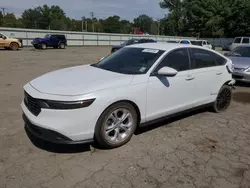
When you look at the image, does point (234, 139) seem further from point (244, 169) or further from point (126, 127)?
point (126, 127)

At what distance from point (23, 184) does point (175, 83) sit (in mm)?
2762

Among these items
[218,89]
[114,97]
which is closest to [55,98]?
[114,97]

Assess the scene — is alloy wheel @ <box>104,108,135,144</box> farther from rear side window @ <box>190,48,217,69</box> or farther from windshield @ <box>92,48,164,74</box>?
rear side window @ <box>190,48,217,69</box>

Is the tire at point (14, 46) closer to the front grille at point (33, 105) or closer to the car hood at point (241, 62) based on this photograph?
the car hood at point (241, 62)

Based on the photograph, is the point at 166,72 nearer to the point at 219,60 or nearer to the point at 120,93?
the point at 120,93

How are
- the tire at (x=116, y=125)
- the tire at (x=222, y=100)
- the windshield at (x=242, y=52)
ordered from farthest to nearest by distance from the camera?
the windshield at (x=242, y=52)
the tire at (x=222, y=100)
the tire at (x=116, y=125)

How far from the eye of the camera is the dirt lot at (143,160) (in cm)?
291

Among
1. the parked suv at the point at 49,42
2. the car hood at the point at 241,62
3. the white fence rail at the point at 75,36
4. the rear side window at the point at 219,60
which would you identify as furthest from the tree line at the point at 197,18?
the rear side window at the point at 219,60

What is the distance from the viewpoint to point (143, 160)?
11.1 feet

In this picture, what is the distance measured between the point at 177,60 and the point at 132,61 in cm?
83

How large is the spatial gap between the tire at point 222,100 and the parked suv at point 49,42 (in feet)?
83.9

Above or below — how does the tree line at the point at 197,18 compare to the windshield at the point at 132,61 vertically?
above

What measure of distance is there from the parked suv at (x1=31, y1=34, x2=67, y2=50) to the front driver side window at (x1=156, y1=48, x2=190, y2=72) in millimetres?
25783

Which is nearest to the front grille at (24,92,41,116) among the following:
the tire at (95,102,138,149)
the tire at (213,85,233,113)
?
the tire at (95,102,138,149)
